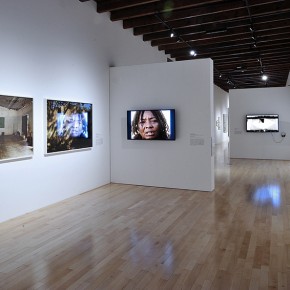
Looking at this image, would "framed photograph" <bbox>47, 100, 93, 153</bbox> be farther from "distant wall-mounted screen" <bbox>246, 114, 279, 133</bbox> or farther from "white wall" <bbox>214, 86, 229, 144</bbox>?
"white wall" <bbox>214, 86, 229, 144</bbox>

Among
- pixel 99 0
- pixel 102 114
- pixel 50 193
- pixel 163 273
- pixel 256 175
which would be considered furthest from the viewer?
pixel 256 175

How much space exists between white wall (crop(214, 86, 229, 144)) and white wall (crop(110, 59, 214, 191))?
505 inches

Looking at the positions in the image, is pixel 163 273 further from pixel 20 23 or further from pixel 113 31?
pixel 113 31

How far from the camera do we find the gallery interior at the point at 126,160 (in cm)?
349

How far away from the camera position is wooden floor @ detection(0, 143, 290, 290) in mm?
3125

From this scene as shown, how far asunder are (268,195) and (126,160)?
135 inches

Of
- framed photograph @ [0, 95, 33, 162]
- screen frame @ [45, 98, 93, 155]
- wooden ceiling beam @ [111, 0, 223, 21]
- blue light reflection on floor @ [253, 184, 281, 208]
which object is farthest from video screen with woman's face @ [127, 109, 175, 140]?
framed photograph @ [0, 95, 33, 162]

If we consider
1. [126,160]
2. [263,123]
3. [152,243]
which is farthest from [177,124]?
[263,123]

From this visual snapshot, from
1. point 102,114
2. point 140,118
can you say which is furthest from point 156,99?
point 102,114

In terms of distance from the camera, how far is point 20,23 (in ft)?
17.2

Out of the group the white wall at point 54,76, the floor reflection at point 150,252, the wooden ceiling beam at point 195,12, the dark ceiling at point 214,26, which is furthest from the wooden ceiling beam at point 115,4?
the floor reflection at point 150,252

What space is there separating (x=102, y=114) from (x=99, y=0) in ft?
8.64

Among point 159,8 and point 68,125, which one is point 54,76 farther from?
point 159,8

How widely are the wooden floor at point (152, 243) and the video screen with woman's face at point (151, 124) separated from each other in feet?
4.72
